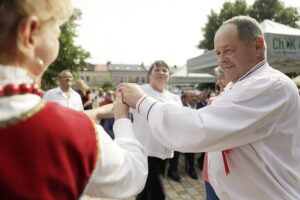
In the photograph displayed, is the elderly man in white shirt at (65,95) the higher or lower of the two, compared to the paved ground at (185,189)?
higher

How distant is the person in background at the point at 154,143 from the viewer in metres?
3.33

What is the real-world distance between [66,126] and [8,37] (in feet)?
1.01

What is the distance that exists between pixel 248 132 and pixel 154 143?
209cm

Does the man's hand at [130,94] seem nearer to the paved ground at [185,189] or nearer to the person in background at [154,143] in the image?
the person in background at [154,143]

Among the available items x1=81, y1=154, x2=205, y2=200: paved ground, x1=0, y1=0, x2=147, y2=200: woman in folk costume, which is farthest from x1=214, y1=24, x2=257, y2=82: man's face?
x1=81, y1=154, x2=205, y2=200: paved ground

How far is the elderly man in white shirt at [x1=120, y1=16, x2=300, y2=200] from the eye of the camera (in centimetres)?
142

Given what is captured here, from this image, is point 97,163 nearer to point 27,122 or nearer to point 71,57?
point 27,122

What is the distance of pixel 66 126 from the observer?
765 mm

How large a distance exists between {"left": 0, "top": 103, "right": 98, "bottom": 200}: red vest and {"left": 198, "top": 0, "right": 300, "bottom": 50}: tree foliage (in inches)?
972

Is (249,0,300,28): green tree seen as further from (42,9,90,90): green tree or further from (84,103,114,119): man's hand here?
(84,103,114,119): man's hand

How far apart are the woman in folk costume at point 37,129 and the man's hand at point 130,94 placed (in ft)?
2.47

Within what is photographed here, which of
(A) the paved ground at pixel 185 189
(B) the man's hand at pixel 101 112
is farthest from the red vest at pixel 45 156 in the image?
(A) the paved ground at pixel 185 189

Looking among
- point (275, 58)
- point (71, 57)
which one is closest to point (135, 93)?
point (275, 58)

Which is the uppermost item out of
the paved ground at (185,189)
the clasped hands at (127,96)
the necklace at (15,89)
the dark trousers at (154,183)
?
the necklace at (15,89)
